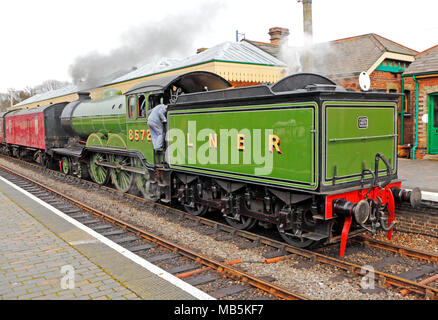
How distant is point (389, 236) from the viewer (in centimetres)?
650

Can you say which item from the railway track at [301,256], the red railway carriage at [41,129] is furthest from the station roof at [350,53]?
the red railway carriage at [41,129]

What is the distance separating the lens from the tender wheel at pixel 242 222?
6.93m

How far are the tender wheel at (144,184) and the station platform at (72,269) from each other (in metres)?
2.30

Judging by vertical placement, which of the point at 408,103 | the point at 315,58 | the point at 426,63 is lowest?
the point at 408,103

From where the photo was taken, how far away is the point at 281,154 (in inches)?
224

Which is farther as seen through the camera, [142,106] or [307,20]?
[307,20]

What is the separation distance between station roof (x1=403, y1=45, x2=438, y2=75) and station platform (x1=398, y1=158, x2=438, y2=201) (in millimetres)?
2856

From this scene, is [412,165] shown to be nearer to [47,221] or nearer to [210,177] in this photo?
[210,177]

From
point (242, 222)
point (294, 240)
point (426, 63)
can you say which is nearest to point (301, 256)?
point (294, 240)

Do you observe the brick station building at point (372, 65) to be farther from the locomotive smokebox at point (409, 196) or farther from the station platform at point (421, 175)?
the locomotive smokebox at point (409, 196)

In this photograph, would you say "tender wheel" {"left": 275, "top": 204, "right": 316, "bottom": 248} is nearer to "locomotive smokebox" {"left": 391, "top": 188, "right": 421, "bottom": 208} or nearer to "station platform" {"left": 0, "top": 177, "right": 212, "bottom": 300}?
"locomotive smokebox" {"left": 391, "top": 188, "right": 421, "bottom": 208}

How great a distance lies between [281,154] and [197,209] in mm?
3123

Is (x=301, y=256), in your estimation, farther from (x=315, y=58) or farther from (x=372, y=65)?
(x=315, y=58)
